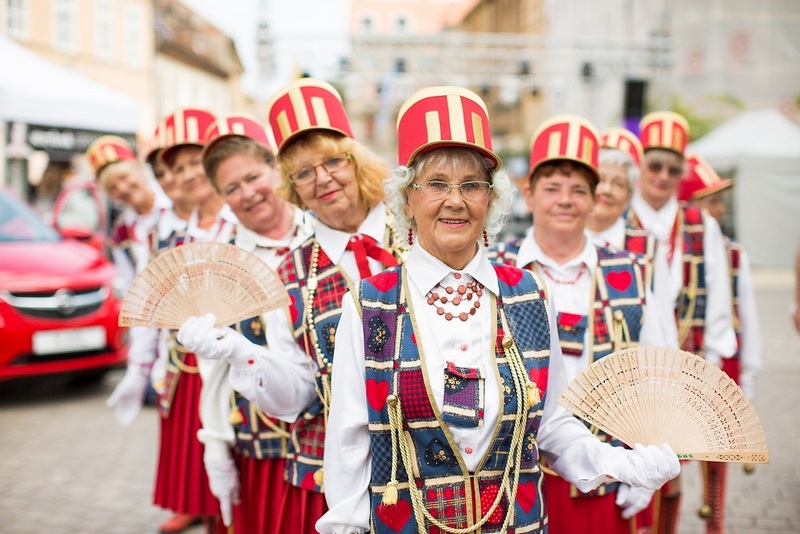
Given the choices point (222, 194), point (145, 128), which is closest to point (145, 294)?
point (222, 194)

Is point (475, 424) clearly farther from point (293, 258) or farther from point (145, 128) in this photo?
point (145, 128)

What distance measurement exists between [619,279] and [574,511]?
2.87 ft

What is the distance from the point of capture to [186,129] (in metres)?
4.05

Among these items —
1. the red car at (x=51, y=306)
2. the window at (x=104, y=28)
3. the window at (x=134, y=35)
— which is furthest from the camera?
the window at (x=134, y=35)

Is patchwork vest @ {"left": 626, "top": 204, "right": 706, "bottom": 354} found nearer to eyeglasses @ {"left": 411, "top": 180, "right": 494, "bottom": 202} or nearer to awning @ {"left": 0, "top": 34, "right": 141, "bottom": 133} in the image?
eyeglasses @ {"left": 411, "top": 180, "right": 494, "bottom": 202}

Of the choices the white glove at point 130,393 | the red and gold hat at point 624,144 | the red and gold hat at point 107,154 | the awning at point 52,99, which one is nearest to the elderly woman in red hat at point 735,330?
the red and gold hat at point 624,144

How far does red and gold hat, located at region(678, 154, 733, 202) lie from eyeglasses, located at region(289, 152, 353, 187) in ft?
10.0

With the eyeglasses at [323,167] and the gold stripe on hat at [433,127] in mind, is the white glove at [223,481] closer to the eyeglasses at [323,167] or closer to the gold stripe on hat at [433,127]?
the eyeglasses at [323,167]

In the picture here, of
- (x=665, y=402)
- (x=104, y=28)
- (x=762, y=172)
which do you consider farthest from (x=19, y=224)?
(x=104, y=28)

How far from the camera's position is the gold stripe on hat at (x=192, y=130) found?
4027 mm

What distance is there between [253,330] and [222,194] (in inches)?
24.3

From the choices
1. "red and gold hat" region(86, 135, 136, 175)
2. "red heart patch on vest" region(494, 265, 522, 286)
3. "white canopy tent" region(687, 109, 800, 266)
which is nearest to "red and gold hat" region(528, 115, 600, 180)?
"red heart patch on vest" region(494, 265, 522, 286)

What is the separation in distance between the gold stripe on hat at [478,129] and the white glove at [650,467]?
2.97 feet

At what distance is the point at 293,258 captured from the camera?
2756 millimetres
